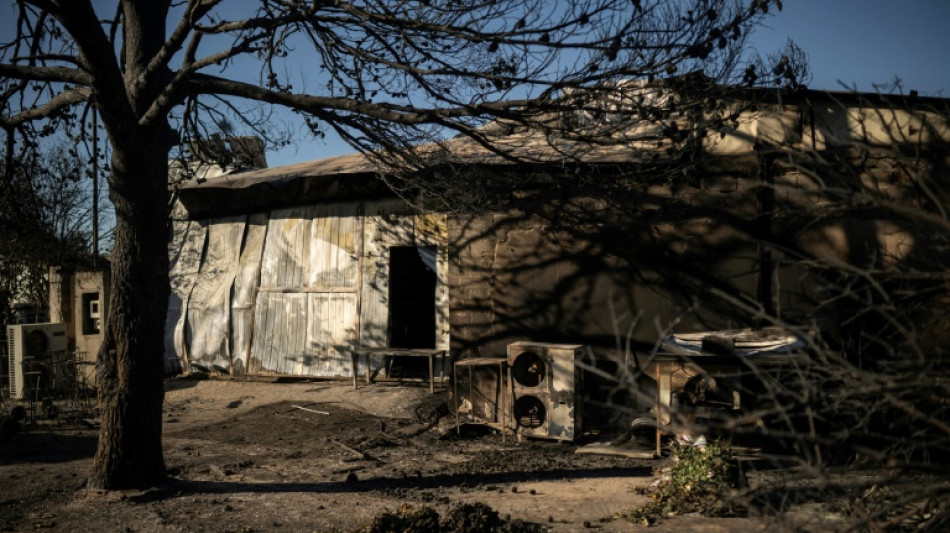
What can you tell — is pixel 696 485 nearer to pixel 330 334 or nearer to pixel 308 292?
pixel 330 334

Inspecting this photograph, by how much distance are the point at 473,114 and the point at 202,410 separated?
877cm

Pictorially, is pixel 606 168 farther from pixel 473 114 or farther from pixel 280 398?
pixel 280 398

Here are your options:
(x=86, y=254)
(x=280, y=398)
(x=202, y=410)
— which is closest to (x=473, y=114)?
(x=280, y=398)

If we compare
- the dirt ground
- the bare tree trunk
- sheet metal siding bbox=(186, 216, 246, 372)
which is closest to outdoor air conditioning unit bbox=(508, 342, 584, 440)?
the dirt ground

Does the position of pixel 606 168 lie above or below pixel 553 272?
above

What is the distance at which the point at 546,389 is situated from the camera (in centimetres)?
984

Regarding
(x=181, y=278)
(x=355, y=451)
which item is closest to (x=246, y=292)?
(x=181, y=278)

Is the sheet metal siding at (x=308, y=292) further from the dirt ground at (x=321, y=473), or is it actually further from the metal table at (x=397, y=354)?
the dirt ground at (x=321, y=473)

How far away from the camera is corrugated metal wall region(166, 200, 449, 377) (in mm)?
12789

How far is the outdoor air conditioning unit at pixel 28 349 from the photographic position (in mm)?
13555

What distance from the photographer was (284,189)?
1369 centimetres

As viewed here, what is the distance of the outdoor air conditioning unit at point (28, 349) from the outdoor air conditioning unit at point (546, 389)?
9.14 m

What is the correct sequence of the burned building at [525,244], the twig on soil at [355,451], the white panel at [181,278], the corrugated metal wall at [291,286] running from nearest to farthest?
1. the twig on soil at [355,451]
2. the burned building at [525,244]
3. the corrugated metal wall at [291,286]
4. the white panel at [181,278]

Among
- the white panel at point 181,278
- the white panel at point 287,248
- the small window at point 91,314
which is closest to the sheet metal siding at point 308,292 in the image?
the white panel at point 287,248
